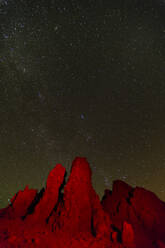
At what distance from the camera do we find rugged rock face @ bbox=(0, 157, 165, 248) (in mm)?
12750

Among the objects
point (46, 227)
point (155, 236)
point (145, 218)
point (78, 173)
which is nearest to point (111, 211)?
point (145, 218)

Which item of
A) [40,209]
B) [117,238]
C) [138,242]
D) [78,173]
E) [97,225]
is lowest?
[138,242]

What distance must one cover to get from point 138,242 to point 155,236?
5.75 m

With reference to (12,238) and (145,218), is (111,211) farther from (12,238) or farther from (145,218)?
(12,238)

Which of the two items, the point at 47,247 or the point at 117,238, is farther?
the point at 117,238

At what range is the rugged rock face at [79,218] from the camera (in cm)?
1275

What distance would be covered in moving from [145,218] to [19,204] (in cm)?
2840

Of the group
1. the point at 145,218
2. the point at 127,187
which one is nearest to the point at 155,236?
the point at 145,218

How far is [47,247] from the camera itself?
11.1 meters

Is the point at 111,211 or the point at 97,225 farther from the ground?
the point at 111,211

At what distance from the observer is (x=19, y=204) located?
88.5ft

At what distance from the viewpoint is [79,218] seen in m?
17.3

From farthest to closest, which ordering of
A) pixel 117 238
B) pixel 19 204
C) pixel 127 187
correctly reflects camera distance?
1. pixel 127 187
2. pixel 19 204
3. pixel 117 238

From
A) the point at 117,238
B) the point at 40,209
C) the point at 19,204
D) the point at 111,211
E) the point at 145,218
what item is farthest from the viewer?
the point at 111,211
